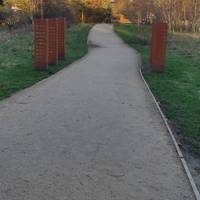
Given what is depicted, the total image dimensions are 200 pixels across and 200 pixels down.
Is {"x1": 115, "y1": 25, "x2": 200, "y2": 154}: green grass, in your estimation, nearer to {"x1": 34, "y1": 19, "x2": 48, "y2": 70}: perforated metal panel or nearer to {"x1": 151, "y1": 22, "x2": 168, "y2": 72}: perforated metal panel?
{"x1": 151, "y1": 22, "x2": 168, "y2": 72}: perforated metal panel

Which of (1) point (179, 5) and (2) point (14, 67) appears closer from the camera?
(2) point (14, 67)

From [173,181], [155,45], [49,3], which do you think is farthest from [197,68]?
[49,3]

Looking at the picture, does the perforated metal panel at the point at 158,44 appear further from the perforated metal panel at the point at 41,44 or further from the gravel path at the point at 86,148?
the gravel path at the point at 86,148

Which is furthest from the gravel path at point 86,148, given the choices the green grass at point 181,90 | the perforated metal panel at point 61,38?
the perforated metal panel at point 61,38

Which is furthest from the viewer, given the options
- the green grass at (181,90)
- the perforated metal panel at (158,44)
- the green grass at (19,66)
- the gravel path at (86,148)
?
the perforated metal panel at (158,44)

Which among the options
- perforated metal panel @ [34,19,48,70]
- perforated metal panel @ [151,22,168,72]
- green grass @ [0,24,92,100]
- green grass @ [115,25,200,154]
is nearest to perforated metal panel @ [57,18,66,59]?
green grass @ [0,24,92,100]

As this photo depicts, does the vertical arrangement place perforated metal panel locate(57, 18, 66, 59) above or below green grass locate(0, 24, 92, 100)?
above

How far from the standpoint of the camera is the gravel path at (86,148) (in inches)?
226

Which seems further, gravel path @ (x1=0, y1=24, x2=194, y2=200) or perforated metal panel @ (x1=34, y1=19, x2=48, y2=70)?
perforated metal panel @ (x1=34, y1=19, x2=48, y2=70)

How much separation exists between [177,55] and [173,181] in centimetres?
1869

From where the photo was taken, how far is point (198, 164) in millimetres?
7109

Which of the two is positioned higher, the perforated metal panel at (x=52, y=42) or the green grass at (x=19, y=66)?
the perforated metal panel at (x=52, y=42)

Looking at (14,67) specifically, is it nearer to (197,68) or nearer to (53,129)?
(197,68)

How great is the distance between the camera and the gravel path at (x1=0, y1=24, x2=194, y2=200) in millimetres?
5750
